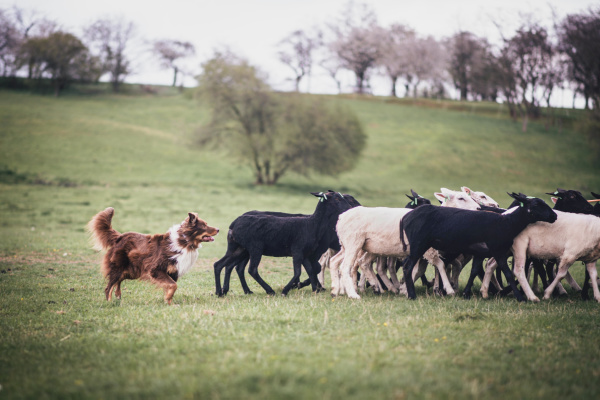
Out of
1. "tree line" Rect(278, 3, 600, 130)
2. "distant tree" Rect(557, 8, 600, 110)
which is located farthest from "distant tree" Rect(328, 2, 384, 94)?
"distant tree" Rect(557, 8, 600, 110)

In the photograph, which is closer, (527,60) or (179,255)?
(179,255)

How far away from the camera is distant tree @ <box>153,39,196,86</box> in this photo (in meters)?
93.2

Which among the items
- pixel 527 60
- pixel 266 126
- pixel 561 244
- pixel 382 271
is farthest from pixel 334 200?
pixel 527 60

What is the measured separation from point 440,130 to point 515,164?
1253cm

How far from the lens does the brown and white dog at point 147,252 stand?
9.45m

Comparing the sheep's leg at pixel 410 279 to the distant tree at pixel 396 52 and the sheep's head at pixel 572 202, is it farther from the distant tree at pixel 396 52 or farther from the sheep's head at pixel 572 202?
the distant tree at pixel 396 52

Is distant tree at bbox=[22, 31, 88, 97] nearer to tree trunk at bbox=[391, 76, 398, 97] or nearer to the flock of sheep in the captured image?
tree trunk at bbox=[391, 76, 398, 97]

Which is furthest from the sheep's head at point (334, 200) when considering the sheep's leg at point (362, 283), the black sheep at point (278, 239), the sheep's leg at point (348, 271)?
the sheep's leg at point (362, 283)

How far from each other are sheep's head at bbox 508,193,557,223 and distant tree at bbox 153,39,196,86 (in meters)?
91.8

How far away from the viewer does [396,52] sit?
80.0 metres

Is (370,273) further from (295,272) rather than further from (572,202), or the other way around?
(572,202)

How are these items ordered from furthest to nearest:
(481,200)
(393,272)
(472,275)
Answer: (481,200), (393,272), (472,275)

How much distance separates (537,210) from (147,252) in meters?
7.61

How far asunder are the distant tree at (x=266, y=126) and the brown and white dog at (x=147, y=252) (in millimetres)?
30835
